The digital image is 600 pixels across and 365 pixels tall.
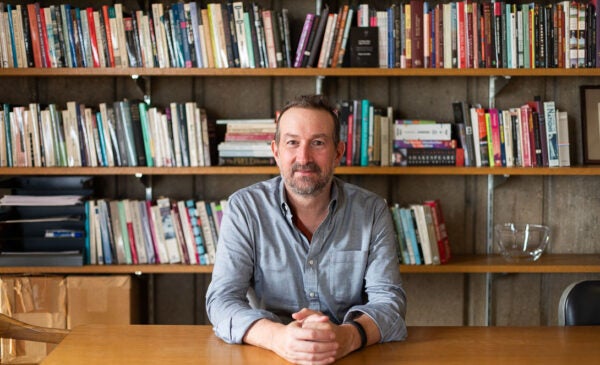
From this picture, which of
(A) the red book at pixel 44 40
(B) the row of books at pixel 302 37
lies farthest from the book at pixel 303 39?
(A) the red book at pixel 44 40

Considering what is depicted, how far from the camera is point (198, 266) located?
9.68 ft

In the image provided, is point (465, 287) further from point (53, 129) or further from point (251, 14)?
point (53, 129)

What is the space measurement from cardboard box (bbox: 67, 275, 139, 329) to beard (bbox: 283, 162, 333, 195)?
1202 mm

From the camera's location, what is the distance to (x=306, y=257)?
2.05 metres

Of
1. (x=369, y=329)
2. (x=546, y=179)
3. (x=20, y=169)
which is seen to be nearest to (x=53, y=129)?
(x=20, y=169)

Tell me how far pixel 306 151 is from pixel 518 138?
1280mm

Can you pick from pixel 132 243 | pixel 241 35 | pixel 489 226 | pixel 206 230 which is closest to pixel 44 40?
pixel 241 35

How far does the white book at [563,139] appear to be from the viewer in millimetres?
2939

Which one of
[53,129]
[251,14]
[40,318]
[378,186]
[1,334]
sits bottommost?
[40,318]

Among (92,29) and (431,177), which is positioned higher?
(92,29)

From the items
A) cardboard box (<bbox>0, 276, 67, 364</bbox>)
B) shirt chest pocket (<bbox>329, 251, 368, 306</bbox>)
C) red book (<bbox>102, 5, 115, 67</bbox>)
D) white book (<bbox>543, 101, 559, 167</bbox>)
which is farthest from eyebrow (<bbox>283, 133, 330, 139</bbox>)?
cardboard box (<bbox>0, 276, 67, 364</bbox>)

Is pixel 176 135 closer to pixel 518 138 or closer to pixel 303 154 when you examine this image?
pixel 303 154

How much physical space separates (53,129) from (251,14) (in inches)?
37.3

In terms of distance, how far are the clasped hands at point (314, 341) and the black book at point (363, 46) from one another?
1.48m
